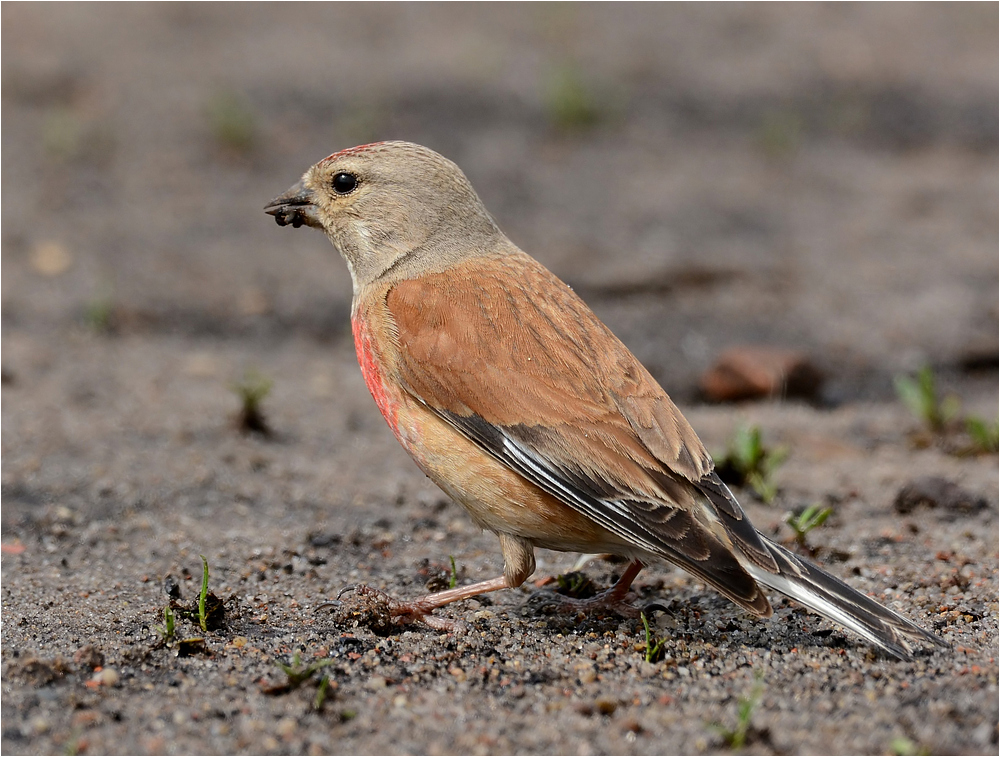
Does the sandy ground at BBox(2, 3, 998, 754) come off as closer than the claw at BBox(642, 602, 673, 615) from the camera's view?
Yes

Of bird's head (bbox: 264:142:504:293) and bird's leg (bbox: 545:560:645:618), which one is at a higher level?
bird's head (bbox: 264:142:504:293)

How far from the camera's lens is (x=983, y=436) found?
5480 millimetres

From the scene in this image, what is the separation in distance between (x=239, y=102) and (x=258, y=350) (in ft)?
11.1

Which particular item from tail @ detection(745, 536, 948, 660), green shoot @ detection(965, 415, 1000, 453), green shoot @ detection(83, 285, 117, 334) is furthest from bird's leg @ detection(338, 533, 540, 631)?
green shoot @ detection(83, 285, 117, 334)

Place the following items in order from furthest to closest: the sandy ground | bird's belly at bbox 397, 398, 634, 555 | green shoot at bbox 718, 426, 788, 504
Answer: green shoot at bbox 718, 426, 788, 504 → bird's belly at bbox 397, 398, 634, 555 → the sandy ground

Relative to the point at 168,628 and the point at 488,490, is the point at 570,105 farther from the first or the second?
the point at 168,628

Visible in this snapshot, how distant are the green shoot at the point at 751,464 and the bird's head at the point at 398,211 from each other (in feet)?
5.13

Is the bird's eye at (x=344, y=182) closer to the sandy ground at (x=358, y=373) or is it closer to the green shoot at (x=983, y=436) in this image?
the sandy ground at (x=358, y=373)

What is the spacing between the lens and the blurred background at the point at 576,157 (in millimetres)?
7348

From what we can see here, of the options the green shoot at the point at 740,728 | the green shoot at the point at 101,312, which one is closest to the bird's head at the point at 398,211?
the green shoot at the point at 740,728

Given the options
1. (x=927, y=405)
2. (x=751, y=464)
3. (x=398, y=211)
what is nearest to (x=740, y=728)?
(x=751, y=464)

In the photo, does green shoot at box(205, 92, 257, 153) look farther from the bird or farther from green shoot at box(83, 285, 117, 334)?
the bird

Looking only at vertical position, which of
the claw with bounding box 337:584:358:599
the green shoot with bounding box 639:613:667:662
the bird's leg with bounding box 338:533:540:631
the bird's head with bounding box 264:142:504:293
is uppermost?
the bird's head with bounding box 264:142:504:293

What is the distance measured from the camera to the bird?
3.38m
